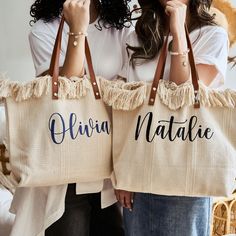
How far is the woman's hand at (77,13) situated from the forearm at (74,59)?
0.06 ft

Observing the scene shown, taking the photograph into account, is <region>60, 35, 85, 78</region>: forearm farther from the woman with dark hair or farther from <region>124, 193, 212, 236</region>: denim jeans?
<region>124, 193, 212, 236</region>: denim jeans

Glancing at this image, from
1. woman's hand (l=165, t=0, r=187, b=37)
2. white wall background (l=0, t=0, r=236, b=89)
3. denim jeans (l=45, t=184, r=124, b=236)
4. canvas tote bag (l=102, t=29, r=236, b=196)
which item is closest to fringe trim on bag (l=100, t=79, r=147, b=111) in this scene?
canvas tote bag (l=102, t=29, r=236, b=196)

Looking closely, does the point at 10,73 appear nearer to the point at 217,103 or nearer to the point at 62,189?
the point at 62,189

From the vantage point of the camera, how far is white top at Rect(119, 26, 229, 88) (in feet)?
2.04

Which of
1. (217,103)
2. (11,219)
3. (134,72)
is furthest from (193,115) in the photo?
(11,219)

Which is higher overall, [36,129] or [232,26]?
[232,26]

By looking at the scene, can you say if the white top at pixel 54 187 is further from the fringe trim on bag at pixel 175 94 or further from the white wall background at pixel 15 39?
the white wall background at pixel 15 39

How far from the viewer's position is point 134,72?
0.68 m

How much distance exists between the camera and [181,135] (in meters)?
0.60

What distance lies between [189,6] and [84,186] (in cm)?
40

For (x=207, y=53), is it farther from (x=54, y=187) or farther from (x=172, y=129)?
(x=54, y=187)

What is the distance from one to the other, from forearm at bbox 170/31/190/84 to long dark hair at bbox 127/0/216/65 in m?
0.08

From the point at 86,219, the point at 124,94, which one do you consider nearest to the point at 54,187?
the point at 86,219

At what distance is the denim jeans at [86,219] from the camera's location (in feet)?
2.44
